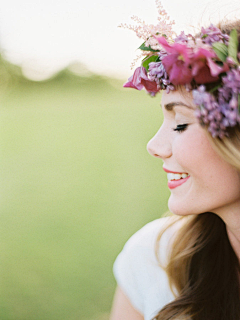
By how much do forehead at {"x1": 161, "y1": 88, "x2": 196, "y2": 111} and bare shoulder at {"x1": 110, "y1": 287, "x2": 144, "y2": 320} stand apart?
95 cm

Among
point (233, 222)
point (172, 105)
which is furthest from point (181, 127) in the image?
point (233, 222)

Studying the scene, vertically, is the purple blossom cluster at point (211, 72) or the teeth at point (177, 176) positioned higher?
the purple blossom cluster at point (211, 72)

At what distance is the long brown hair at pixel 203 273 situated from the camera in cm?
149

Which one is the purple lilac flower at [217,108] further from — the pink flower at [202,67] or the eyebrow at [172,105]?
the eyebrow at [172,105]

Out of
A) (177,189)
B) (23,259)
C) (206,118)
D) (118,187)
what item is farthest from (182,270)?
(118,187)

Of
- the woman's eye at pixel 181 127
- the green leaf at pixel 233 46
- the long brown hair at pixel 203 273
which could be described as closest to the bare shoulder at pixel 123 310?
the long brown hair at pixel 203 273

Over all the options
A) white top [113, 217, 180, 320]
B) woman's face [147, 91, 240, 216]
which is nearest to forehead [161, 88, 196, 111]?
woman's face [147, 91, 240, 216]

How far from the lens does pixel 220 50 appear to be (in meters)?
1.11

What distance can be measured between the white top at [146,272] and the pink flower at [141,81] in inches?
28.3

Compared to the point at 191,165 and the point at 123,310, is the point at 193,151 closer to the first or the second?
the point at 191,165

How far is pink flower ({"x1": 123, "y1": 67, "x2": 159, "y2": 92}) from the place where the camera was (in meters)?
1.43

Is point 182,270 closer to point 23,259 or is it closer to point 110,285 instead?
point 110,285

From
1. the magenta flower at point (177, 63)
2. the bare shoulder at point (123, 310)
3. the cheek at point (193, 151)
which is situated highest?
the magenta flower at point (177, 63)

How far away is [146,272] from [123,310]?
21 centimetres
